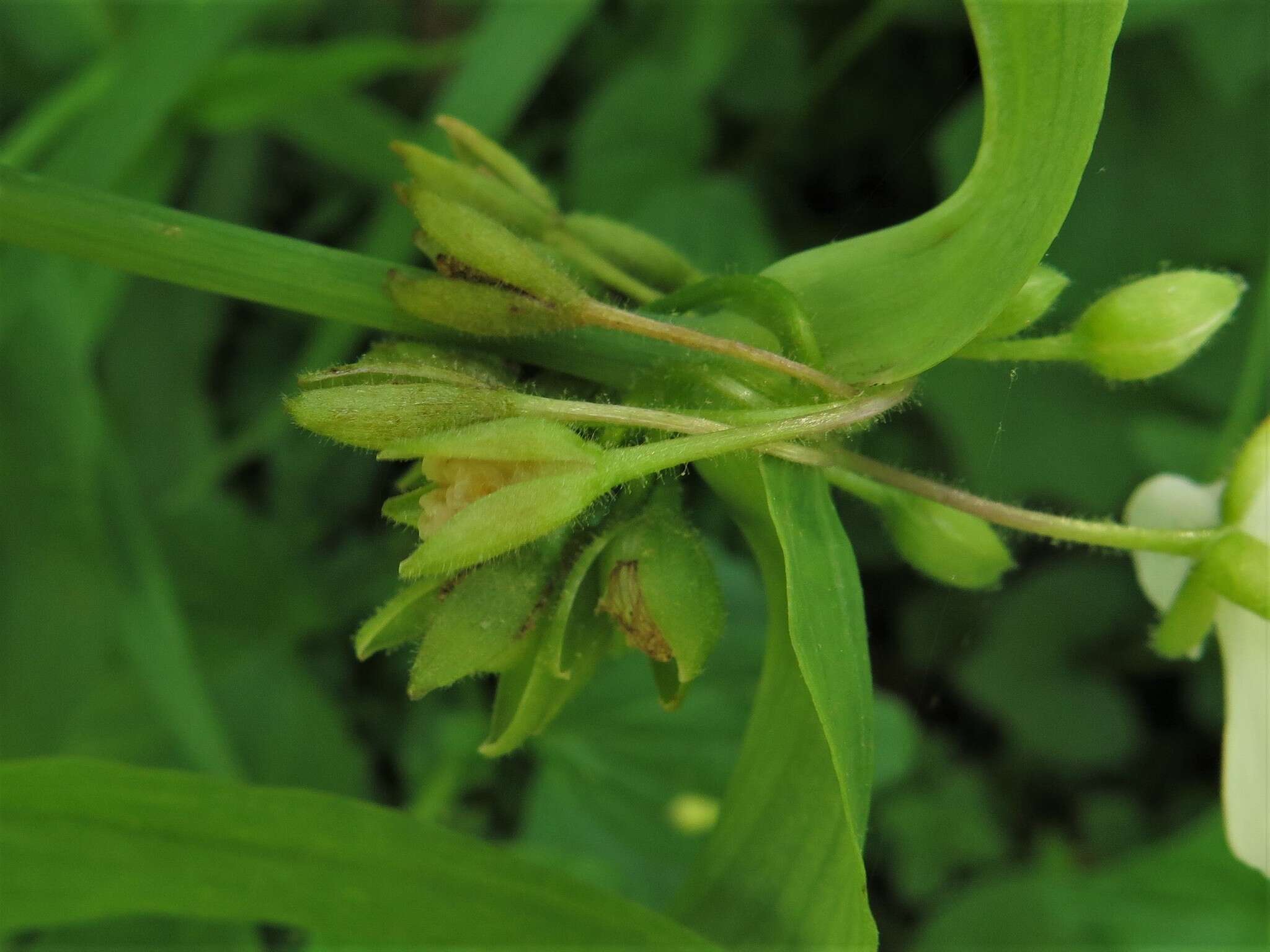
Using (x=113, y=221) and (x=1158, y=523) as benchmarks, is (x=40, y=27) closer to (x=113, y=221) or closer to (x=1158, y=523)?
(x=113, y=221)

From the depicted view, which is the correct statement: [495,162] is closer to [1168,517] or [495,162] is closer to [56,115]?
[1168,517]

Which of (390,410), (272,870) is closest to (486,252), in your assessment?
(390,410)

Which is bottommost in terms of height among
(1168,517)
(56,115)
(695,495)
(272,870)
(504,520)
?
(272,870)

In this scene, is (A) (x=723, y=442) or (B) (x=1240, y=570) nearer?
(A) (x=723, y=442)

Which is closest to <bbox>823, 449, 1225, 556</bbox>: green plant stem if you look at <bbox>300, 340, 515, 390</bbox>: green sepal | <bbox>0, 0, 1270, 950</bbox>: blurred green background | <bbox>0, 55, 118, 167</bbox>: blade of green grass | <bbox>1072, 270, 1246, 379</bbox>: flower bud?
<bbox>1072, 270, 1246, 379</bbox>: flower bud

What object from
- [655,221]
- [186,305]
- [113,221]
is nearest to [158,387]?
[186,305]

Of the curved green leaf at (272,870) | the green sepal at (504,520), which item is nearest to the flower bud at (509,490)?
the green sepal at (504,520)
